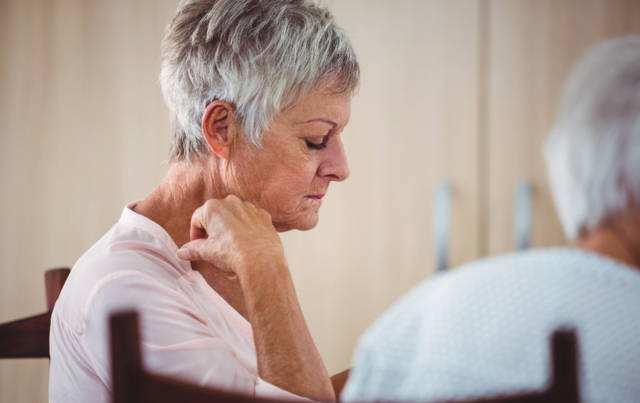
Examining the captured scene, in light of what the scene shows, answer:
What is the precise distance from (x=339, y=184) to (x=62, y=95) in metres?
0.82

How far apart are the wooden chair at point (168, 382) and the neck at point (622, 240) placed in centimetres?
13

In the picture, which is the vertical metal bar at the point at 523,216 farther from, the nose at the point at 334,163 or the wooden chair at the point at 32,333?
the wooden chair at the point at 32,333

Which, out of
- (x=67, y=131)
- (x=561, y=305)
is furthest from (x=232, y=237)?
(x=67, y=131)

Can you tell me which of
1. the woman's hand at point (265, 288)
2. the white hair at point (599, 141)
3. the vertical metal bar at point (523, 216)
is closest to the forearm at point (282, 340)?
the woman's hand at point (265, 288)

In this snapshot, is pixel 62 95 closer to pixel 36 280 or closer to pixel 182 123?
pixel 36 280

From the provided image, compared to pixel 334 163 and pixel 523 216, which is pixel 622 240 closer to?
pixel 334 163

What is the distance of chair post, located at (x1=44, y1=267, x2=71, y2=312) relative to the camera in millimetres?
1153

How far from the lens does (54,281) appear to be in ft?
3.80

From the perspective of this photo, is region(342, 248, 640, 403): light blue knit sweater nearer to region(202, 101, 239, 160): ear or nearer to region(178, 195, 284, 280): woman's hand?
region(178, 195, 284, 280): woman's hand

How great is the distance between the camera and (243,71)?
98 cm

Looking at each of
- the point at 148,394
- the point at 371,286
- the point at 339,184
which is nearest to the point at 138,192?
the point at 339,184

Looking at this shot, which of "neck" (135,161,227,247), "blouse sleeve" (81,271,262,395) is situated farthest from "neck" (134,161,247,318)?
"blouse sleeve" (81,271,262,395)

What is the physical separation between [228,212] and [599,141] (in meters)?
0.49

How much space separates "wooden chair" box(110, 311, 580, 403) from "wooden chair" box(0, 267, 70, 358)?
613mm
